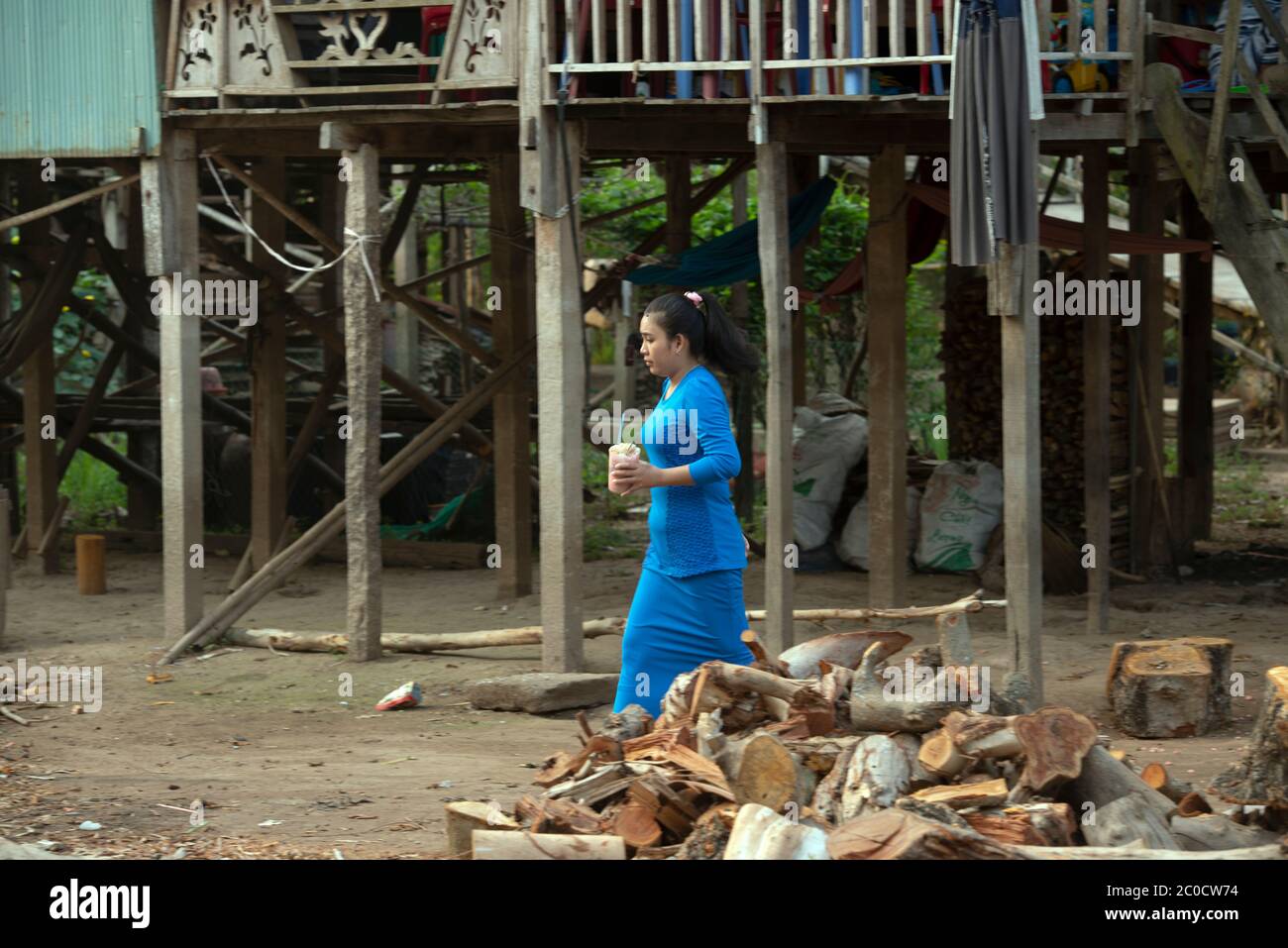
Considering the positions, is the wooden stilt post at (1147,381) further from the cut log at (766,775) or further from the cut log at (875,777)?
the cut log at (766,775)

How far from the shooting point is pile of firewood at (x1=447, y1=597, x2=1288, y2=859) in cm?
477

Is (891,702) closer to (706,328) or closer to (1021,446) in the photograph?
(706,328)

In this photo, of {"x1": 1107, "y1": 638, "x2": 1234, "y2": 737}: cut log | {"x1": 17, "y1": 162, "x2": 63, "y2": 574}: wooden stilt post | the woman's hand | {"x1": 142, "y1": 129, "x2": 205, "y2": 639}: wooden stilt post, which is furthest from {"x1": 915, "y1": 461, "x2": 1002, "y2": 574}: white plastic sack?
Answer: {"x1": 17, "y1": 162, "x2": 63, "y2": 574}: wooden stilt post

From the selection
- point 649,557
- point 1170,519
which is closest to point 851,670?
point 649,557

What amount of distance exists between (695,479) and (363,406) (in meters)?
4.60

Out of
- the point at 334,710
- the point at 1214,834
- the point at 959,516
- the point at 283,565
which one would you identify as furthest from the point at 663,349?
the point at 959,516

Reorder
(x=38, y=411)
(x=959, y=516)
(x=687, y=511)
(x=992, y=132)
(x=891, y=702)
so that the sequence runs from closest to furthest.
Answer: (x=891, y=702) < (x=687, y=511) < (x=992, y=132) < (x=959, y=516) < (x=38, y=411)

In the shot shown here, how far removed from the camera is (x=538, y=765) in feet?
24.4

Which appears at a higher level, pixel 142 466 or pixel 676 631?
pixel 142 466

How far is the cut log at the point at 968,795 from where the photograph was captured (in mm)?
5156

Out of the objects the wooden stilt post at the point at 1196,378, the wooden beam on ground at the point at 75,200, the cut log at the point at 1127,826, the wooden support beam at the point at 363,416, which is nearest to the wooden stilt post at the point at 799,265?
the wooden stilt post at the point at 1196,378

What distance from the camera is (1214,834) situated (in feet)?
16.7

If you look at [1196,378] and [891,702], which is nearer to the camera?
[891,702]

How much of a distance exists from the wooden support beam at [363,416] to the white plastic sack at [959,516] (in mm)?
4551
